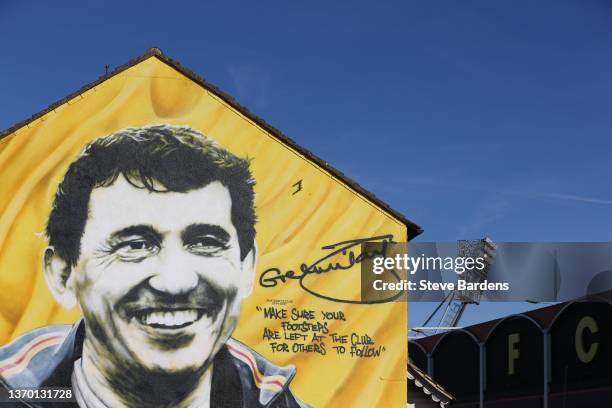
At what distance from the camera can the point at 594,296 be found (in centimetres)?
2867

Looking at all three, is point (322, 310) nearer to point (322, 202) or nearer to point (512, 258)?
point (322, 202)

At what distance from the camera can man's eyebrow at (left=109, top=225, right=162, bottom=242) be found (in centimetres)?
1838

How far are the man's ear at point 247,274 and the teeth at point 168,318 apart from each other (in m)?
1.22

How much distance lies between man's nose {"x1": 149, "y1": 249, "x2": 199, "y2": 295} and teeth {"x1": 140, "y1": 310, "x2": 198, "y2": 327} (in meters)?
0.43

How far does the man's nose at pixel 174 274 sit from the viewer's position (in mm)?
18172

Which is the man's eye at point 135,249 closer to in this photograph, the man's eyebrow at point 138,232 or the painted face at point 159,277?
the painted face at point 159,277

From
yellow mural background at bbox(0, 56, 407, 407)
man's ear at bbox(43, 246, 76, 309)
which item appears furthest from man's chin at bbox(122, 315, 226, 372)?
man's ear at bbox(43, 246, 76, 309)

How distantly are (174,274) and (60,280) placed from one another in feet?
7.50

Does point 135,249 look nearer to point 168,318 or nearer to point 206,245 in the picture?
point 206,245

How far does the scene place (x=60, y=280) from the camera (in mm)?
18188

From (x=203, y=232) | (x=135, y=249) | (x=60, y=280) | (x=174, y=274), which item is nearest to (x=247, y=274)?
(x=203, y=232)
